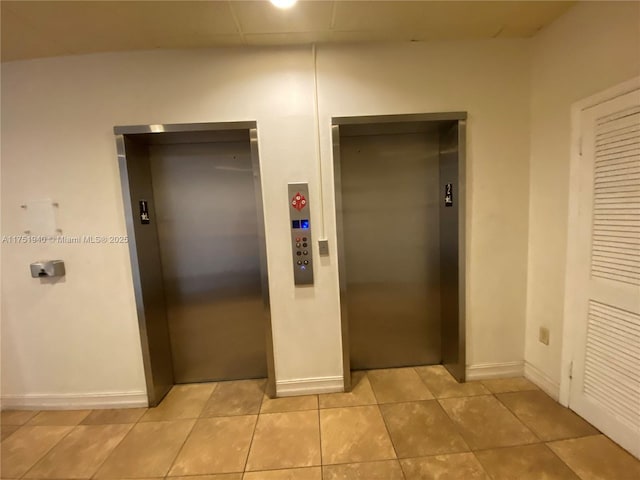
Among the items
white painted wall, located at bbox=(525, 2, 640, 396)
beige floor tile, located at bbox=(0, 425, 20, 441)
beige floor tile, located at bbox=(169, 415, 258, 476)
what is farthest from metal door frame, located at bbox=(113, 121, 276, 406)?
white painted wall, located at bbox=(525, 2, 640, 396)

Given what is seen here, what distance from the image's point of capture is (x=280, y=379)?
2.01 m

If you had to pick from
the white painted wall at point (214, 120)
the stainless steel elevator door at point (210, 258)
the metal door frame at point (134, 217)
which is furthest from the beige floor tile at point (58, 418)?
the stainless steel elevator door at point (210, 258)

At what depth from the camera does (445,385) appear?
2043mm

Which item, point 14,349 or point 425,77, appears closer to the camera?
point 425,77

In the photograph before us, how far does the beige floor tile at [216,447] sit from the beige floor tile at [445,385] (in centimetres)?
133

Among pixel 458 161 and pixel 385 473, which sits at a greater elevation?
pixel 458 161

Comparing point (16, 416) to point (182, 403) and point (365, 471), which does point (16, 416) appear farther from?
point (365, 471)

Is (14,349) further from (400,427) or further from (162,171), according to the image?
(400,427)

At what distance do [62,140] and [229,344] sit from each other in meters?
1.89

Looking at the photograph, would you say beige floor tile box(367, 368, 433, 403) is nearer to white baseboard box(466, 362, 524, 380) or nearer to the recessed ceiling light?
white baseboard box(466, 362, 524, 380)

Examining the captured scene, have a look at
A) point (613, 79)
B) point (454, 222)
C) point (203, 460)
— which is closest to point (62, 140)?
point (203, 460)

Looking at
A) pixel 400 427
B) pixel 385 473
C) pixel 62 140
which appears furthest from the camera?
pixel 62 140

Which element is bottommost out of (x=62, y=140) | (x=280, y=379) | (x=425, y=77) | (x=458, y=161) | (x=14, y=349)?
(x=280, y=379)

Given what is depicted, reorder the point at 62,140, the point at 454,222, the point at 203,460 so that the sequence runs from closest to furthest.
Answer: the point at 203,460 < the point at 62,140 < the point at 454,222
